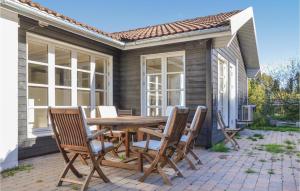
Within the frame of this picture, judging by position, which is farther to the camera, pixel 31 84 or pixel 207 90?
pixel 207 90

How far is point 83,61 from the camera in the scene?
6109 mm

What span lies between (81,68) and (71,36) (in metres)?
0.81

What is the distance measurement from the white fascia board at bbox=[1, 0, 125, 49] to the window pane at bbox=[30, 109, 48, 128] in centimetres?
168

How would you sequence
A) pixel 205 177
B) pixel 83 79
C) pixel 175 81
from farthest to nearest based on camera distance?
Result: pixel 175 81
pixel 83 79
pixel 205 177

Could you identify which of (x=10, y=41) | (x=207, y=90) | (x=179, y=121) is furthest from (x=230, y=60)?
(x=10, y=41)

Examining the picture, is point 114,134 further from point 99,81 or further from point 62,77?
point 99,81

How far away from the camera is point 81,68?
603cm

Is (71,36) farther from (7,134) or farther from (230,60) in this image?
(230,60)

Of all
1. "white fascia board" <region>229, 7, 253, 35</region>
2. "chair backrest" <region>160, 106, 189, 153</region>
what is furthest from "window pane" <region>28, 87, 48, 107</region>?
"white fascia board" <region>229, 7, 253, 35</region>

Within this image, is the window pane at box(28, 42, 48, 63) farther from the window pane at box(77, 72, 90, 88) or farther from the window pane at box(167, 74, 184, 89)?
the window pane at box(167, 74, 184, 89)

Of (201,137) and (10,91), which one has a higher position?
(10,91)

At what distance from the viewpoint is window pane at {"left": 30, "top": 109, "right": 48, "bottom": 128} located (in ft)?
16.3

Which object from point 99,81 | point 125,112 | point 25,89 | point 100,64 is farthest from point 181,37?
point 25,89

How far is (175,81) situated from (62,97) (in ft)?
8.89
